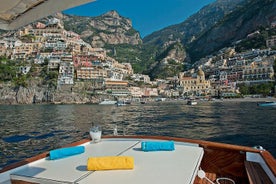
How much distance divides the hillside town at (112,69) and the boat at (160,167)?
241ft

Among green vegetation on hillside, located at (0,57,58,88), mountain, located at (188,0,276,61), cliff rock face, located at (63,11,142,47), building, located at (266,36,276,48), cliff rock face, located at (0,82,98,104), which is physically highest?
cliff rock face, located at (63,11,142,47)

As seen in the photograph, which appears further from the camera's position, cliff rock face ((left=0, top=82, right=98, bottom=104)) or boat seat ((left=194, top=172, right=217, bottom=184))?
cliff rock face ((left=0, top=82, right=98, bottom=104))

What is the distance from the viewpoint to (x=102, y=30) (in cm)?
16975

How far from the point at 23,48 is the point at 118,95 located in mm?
51604

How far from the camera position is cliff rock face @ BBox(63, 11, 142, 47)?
520 feet

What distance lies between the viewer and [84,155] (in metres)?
2.54

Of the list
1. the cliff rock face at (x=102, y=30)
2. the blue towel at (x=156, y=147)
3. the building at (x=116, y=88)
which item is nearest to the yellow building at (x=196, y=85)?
the building at (x=116, y=88)

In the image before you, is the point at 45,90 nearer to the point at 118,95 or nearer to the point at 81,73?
the point at 81,73

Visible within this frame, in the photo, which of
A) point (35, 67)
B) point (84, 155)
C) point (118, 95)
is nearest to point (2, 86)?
point (35, 67)

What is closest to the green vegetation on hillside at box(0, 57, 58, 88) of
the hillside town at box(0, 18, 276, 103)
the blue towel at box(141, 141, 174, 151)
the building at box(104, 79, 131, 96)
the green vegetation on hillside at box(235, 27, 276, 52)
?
the hillside town at box(0, 18, 276, 103)

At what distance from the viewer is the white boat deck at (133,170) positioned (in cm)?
171

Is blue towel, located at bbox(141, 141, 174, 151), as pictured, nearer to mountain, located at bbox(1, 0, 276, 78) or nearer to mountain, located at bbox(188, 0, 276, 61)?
mountain, located at bbox(1, 0, 276, 78)

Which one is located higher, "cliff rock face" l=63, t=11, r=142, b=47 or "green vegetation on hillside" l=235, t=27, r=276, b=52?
"cliff rock face" l=63, t=11, r=142, b=47

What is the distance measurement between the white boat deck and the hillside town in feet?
241
